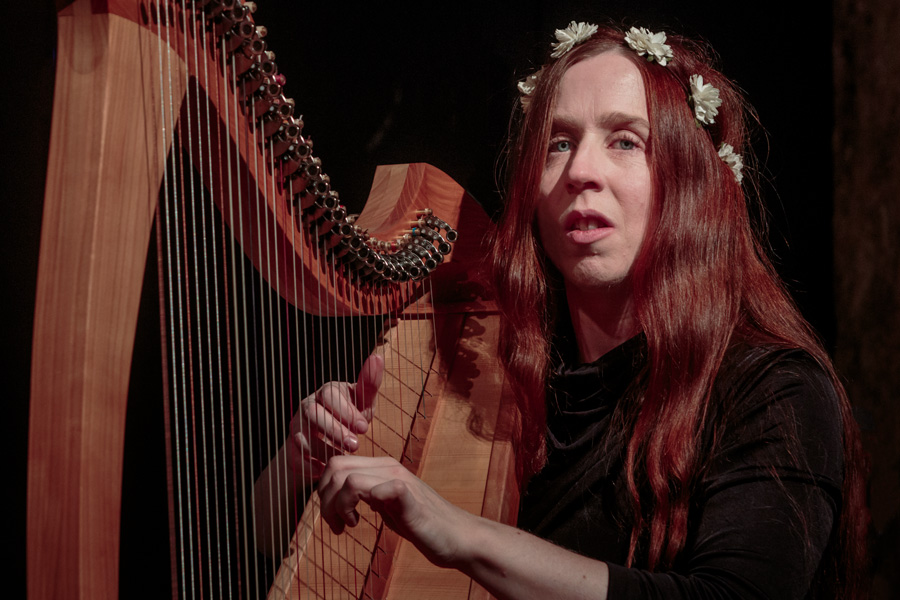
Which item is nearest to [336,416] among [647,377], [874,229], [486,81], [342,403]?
[342,403]

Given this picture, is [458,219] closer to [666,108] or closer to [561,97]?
[561,97]

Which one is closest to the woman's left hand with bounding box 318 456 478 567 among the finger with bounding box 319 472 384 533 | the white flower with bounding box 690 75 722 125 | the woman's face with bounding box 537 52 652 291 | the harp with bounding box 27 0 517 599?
the finger with bounding box 319 472 384 533

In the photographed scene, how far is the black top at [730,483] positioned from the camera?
1019 mm

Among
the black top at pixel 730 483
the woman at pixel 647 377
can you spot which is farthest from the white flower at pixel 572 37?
the black top at pixel 730 483

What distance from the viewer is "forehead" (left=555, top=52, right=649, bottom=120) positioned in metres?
1.39

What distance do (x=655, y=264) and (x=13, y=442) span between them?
1025 mm

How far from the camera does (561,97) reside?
56.9 inches

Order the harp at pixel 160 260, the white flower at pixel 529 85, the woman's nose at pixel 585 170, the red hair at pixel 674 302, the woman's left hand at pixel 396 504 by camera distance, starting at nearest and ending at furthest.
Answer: the harp at pixel 160 260
the woman's left hand at pixel 396 504
the red hair at pixel 674 302
the woman's nose at pixel 585 170
the white flower at pixel 529 85

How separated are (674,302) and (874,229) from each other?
2.66 ft

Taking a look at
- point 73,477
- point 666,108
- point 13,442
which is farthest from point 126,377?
point 666,108

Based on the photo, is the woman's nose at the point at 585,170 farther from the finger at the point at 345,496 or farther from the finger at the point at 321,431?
the finger at the point at 345,496

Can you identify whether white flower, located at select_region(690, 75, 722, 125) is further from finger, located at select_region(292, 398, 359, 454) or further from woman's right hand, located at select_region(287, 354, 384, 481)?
finger, located at select_region(292, 398, 359, 454)

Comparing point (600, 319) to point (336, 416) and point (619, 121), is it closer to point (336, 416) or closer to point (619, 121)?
point (619, 121)

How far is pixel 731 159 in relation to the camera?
149 cm
